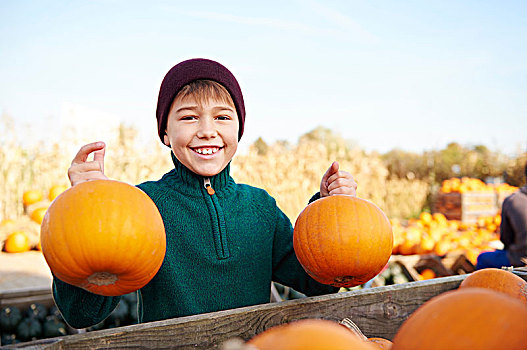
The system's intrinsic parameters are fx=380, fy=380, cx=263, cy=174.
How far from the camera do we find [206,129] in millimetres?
1623

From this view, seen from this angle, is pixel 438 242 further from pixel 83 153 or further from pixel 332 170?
pixel 83 153

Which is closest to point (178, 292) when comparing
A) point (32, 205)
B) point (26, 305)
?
point (26, 305)

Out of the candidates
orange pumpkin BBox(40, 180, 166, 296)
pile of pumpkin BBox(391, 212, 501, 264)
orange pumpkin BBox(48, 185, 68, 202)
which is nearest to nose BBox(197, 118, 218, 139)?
orange pumpkin BBox(40, 180, 166, 296)

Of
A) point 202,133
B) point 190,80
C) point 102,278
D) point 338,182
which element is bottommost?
point 102,278

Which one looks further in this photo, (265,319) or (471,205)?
(471,205)

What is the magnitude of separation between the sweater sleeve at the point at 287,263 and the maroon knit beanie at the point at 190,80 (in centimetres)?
62

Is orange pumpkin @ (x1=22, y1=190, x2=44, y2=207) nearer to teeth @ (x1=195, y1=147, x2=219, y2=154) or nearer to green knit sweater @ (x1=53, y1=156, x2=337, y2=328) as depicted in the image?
green knit sweater @ (x1=53, y1=156, x2=337, y2=328)

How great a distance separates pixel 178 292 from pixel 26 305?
2.36m

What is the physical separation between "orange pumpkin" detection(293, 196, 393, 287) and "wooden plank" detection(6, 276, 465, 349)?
4.1 inches

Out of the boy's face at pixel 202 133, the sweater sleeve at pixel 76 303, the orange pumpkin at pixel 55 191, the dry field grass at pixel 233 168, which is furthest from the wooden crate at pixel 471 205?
the sweater sleeve at pixel 76 303

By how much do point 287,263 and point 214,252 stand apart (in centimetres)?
39

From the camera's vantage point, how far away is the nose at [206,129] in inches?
63.8

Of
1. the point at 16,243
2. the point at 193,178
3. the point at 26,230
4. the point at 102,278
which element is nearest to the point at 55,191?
the point at 26,230

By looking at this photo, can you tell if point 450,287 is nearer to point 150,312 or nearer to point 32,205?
point 150,312
